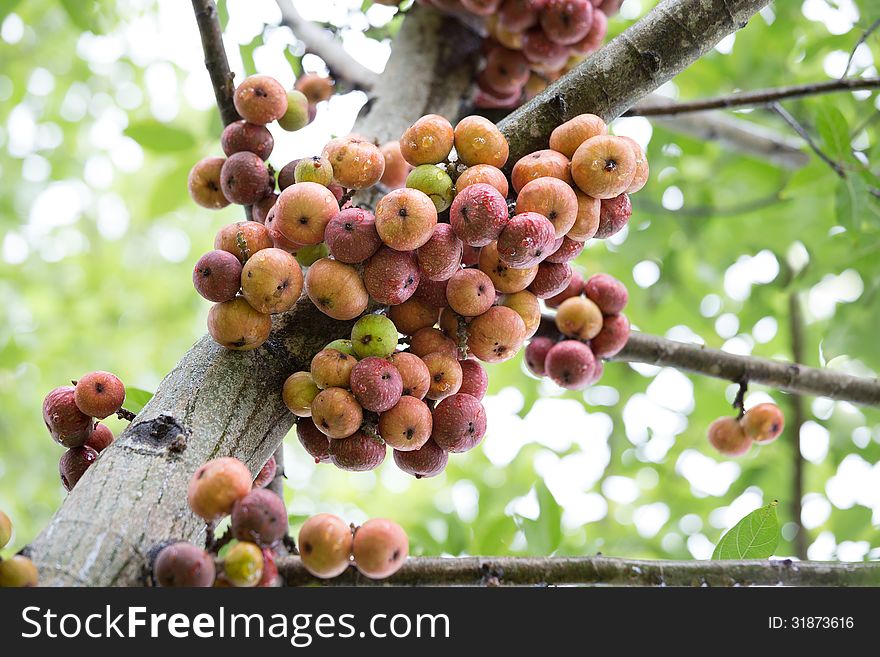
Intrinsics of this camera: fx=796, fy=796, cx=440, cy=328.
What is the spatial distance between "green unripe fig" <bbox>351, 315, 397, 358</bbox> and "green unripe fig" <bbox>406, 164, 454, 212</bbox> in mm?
356

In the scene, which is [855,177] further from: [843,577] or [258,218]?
[258,218]

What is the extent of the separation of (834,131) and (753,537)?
1.94 m

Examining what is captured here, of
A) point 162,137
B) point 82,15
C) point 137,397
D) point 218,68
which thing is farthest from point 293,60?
point 137,397

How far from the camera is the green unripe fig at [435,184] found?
2.11 meters

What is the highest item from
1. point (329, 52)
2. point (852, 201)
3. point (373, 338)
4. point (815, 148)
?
point (329, 52)

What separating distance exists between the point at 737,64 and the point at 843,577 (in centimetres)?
371

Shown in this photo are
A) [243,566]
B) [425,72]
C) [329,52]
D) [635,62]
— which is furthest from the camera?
[329,52]

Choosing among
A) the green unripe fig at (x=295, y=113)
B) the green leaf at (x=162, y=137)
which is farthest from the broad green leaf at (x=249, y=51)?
the green unripe fig at (x=295, y=113)

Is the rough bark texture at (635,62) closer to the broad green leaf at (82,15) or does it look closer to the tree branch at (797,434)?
the broad green leaf at (82,15)

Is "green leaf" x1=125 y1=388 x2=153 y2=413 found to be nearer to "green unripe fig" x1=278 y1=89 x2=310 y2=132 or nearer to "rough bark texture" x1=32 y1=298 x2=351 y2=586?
"rough bark texture" x1=32 y1=298 x2=351 y2=586

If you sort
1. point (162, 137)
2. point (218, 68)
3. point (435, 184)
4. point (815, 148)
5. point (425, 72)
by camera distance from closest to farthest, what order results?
point (435, 184) → point (218, 68) → point (815, 148) → point (425, 72) → point (162, 137)

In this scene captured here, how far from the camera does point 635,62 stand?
7.32 feet

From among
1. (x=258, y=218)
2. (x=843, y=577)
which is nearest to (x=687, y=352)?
(x=843, y=577)

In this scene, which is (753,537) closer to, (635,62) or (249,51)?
(635,62)
